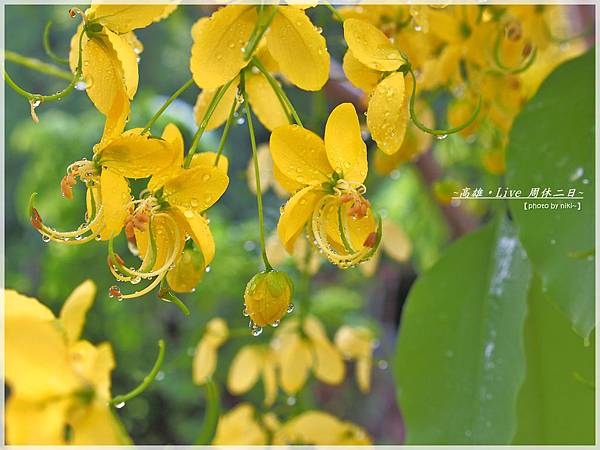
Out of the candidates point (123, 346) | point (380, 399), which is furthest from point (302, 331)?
point (380, 399)

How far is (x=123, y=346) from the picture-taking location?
3.43ft

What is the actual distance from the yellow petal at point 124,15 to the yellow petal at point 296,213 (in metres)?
0.09

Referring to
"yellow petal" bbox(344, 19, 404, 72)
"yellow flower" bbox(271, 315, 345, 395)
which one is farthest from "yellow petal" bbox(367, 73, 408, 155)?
"yellow flower" bbox(271, 315, 345, 395)

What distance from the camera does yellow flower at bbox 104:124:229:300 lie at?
0.96ft

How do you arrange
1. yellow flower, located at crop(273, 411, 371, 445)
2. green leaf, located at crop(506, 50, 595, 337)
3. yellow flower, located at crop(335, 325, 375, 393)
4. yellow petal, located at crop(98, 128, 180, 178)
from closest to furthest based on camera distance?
yellow petal, located at crop(98, 128, 180, 178), green leaf, located at crop(506, 50, 595, 337), yellow flower, located at crop(273, 411, 371, 445), yellow flower, located at crop(335, 325, 375, 393)

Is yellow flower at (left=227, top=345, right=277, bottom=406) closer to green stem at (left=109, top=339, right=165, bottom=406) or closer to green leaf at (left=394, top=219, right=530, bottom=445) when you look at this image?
green leaf at (left=394, top=219, right=530, bottom=445)

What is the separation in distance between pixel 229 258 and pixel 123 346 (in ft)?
0.87

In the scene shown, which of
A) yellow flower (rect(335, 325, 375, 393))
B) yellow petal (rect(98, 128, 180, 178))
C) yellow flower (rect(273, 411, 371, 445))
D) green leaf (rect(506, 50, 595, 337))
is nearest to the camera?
yellow petal (rect(98, 128, 180, 178))

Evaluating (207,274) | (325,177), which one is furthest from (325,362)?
(325,177)

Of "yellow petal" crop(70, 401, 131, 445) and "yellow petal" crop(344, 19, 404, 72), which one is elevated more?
"yellow petal" crop(344, 19, 404, 72)

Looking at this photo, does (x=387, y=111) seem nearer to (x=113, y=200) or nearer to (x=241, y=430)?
(x=113, y=200)

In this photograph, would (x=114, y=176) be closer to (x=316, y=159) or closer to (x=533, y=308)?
(x=316, y=159)

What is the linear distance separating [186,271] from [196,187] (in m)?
0.04

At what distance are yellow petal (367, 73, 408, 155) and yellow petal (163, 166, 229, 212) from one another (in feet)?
0.20
